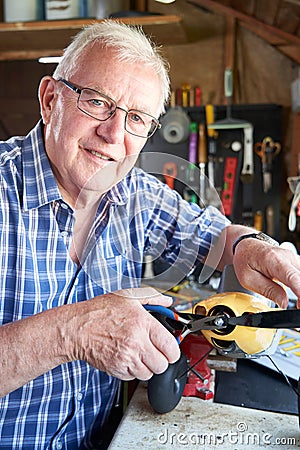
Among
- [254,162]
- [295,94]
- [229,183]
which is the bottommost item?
[229,183]

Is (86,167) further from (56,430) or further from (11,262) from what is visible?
(56,430)

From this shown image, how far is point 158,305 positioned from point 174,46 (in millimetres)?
2206

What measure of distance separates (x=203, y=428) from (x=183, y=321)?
0.19 metres

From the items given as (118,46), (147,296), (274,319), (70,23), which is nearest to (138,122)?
(118,46)

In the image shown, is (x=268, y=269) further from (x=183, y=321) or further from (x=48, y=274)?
(x=48, y=274)

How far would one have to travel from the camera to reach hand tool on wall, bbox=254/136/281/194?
2518 millimetres

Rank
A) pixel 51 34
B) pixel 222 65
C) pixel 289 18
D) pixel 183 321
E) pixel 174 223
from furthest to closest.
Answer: pixel 222 65 < pixel 51 34 < pixel 289 18 < pixel 174 223 < pixel 183 321

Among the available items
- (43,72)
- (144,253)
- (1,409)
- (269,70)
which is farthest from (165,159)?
(43,72)

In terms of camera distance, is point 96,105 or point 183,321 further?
point 96,105

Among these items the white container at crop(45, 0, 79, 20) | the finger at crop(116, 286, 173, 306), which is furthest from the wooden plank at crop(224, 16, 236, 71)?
the finger at crop(116, 286, 173, 306)

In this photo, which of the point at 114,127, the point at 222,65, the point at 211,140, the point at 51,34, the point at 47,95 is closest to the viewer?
the point at 114,127

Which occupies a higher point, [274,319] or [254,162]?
[274,319]

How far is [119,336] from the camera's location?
0.73 meters

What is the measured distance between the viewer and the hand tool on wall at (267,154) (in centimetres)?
252
